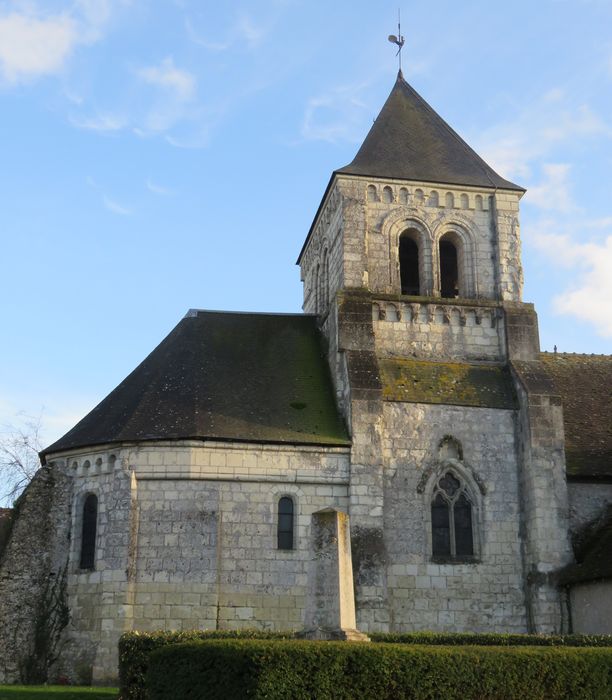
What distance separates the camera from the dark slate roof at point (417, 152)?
26.4 metres

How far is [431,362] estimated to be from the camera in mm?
24125

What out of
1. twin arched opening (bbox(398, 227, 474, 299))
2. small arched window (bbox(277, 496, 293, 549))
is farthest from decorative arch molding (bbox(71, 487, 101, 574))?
twin arched opening (bbox(398, 227, 474, 299))

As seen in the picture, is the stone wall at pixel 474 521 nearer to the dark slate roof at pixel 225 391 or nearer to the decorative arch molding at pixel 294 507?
the dark slate roof at pixel 225 391

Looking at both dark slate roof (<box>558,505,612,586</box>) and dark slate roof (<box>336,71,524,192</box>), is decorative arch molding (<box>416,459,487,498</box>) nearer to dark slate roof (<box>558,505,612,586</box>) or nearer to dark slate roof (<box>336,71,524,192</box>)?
dark slate roof (<box>558,505,612,586</box>)

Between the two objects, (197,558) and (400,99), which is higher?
(400,99)

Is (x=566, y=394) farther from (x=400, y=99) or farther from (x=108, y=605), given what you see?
(x=108, y=605)

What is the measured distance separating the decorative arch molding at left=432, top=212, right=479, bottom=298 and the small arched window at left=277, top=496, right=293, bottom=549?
7.93 m

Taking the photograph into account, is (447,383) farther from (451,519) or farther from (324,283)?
(324,283)

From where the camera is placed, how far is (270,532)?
21.4 m

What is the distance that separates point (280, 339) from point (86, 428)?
6.18 metres

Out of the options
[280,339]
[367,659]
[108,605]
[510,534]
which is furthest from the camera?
[280,339]

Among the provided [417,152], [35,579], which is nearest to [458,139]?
[417,152]

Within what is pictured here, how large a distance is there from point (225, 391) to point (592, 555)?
9.88m

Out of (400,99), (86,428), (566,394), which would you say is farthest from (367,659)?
(400,99)
